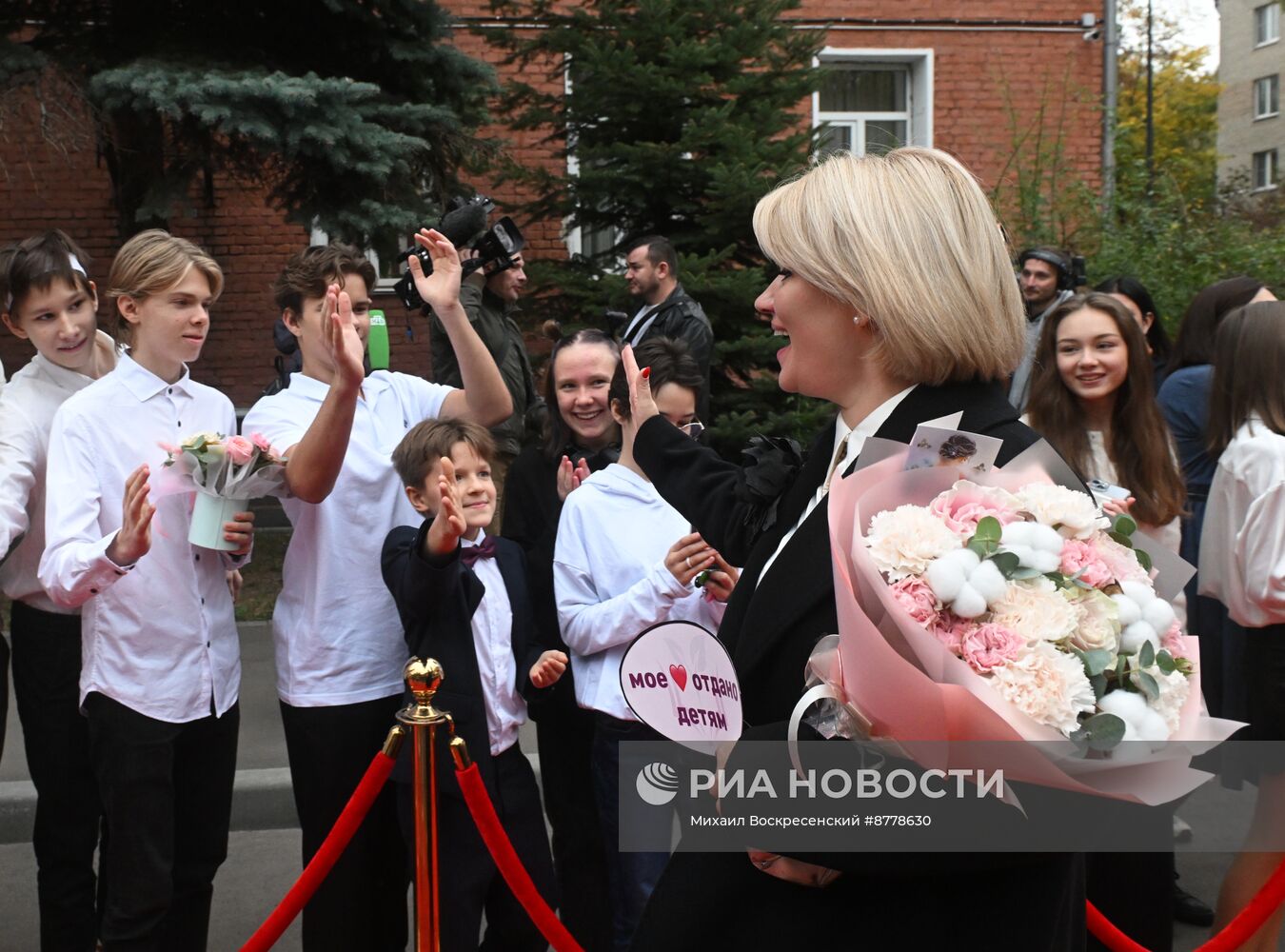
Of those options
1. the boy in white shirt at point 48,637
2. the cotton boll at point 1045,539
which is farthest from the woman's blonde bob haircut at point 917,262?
the boy in white shirt at point 48,637

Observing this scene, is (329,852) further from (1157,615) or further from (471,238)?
(471,238)

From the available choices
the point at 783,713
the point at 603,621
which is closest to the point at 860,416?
the point at 783,713

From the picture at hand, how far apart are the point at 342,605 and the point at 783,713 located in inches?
71.4

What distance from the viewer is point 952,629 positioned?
167cm

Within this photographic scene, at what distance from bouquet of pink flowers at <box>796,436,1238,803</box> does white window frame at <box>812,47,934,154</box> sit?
1273cm

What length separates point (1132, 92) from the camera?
130 feet

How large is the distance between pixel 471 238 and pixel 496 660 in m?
2.01

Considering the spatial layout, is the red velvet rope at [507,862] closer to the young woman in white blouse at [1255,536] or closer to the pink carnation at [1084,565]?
the pink carnation at [1084,565]

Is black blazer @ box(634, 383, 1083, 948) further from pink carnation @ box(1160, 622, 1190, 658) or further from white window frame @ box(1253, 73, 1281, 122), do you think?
white window frame @ box(1253, 73, 1281, 122)

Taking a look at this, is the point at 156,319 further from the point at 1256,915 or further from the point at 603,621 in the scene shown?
the point at 1256,915

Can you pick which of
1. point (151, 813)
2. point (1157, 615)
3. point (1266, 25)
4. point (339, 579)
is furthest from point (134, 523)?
point (1266, 25)

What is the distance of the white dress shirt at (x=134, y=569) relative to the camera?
3314mm

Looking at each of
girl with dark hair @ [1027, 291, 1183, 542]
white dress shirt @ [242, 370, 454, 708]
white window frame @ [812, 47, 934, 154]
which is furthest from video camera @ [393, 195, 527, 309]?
white window frame @ [812, 47, 934, 154]

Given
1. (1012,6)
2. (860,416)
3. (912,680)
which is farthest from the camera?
(1012,6)
